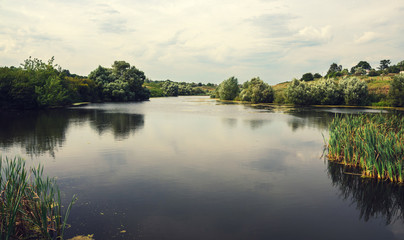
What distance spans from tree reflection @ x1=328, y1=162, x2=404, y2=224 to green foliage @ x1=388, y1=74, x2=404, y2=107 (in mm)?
69844

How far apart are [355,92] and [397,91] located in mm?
12651

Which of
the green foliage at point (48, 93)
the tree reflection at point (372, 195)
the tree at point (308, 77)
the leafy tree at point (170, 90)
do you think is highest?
the tree at point (308, 77)

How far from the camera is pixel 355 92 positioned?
269 ft

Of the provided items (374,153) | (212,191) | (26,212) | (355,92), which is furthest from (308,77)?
(26,212)

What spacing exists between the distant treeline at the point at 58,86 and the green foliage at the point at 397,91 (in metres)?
87.7

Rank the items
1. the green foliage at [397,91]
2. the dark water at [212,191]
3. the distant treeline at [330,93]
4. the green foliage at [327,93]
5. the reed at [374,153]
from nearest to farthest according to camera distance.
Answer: the dark water at [212,191] → the reed at [374,153] → the green foliage at [397,91] → the distant treeline at [330,93] → the green foliage at [327,93]

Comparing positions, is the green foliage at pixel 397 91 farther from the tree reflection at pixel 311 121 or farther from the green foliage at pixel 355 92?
the tree reflection at pixel 311 121

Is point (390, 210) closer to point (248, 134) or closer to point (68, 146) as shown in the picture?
point (248, 134)

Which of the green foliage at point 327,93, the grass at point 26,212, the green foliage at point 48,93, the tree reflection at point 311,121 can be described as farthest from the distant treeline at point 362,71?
the grass at point 26,212

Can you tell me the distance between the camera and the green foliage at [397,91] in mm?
69875

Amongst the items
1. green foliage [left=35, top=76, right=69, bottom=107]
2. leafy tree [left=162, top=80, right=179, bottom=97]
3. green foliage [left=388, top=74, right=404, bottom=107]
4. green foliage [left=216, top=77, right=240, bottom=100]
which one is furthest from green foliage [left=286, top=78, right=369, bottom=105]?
leafy tree [left=162, top=80, right=179, bottom=97]

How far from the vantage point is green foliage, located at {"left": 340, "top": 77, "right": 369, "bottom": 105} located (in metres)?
81.6

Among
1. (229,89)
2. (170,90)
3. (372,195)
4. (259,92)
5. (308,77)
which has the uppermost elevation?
(308,77)

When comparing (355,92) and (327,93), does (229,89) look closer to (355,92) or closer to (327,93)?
(327,93)
